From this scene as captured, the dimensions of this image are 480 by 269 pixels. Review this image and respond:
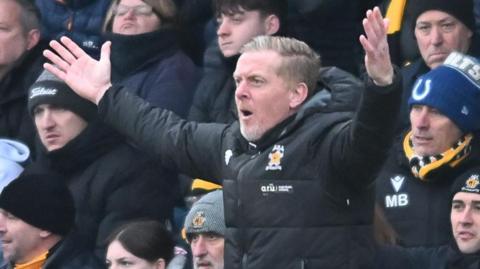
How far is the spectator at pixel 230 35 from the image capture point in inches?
376

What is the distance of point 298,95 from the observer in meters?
7.45

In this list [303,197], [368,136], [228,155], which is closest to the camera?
[368,136]

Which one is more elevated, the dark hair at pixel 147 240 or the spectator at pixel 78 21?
the spectator at pixel 78 21

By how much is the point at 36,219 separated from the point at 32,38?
6.35ft

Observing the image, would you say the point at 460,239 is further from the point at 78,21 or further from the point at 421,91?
the point at 78,21

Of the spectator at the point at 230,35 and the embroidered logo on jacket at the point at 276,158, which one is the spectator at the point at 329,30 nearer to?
the spectator at the point at 230,35

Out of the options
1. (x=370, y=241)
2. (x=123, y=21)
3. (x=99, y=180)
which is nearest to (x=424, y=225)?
(x=370, y=241)

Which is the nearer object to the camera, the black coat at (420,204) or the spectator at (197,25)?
the black coat at (420,204)

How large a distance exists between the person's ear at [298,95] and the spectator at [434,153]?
1294 mm

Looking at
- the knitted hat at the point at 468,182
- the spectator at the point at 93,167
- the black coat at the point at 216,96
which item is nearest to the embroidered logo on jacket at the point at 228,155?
the knitted hat at the point at 468,182

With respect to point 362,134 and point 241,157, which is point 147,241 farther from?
point 362,134

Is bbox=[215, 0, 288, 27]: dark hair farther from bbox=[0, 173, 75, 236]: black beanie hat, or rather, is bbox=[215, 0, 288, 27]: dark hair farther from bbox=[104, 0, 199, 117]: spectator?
bbox=[0, 173, 75, 236]: black beanie hat

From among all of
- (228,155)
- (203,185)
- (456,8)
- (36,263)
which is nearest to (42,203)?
(36,263)

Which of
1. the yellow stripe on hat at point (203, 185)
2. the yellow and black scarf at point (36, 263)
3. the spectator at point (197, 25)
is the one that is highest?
the spectator at point (197, 25)
